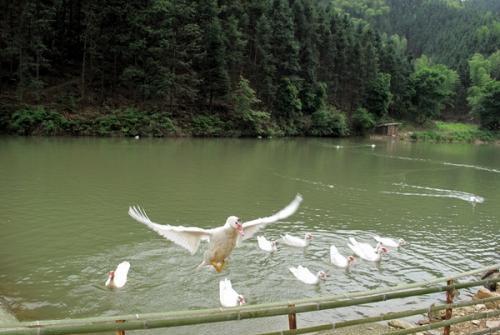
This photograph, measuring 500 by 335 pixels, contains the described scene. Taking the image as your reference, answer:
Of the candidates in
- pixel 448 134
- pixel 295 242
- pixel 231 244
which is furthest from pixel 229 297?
pixel 448 134

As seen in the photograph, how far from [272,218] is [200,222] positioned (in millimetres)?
7503

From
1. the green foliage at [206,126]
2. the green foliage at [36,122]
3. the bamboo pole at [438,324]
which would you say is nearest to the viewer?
the bamboo pole at [438,324]

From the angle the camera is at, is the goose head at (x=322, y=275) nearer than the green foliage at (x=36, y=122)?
Yes

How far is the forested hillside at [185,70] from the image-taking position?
3794 centimetres

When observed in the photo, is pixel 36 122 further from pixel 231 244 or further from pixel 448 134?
pixel 448 134

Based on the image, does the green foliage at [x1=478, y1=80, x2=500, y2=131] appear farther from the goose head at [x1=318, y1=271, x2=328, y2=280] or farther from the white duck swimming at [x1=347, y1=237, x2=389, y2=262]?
the goose head at [x1=318, y1=271, x2=328, y2=280]

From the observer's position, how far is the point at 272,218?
19.8 ft

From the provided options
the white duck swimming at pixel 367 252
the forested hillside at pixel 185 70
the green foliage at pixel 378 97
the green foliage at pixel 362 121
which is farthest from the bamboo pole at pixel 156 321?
the green foliage at pixel 378 97

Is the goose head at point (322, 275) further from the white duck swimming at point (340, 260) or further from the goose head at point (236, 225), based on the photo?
the goose head at point (236, 225)

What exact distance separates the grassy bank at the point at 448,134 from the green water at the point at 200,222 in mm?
36443

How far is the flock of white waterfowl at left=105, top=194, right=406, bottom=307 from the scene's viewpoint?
601cm

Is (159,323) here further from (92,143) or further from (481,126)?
(481,126)

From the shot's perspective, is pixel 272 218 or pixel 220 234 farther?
pixel 220 234

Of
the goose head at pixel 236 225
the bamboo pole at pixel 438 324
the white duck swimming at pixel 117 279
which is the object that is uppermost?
the goose head at pixel 236 225
